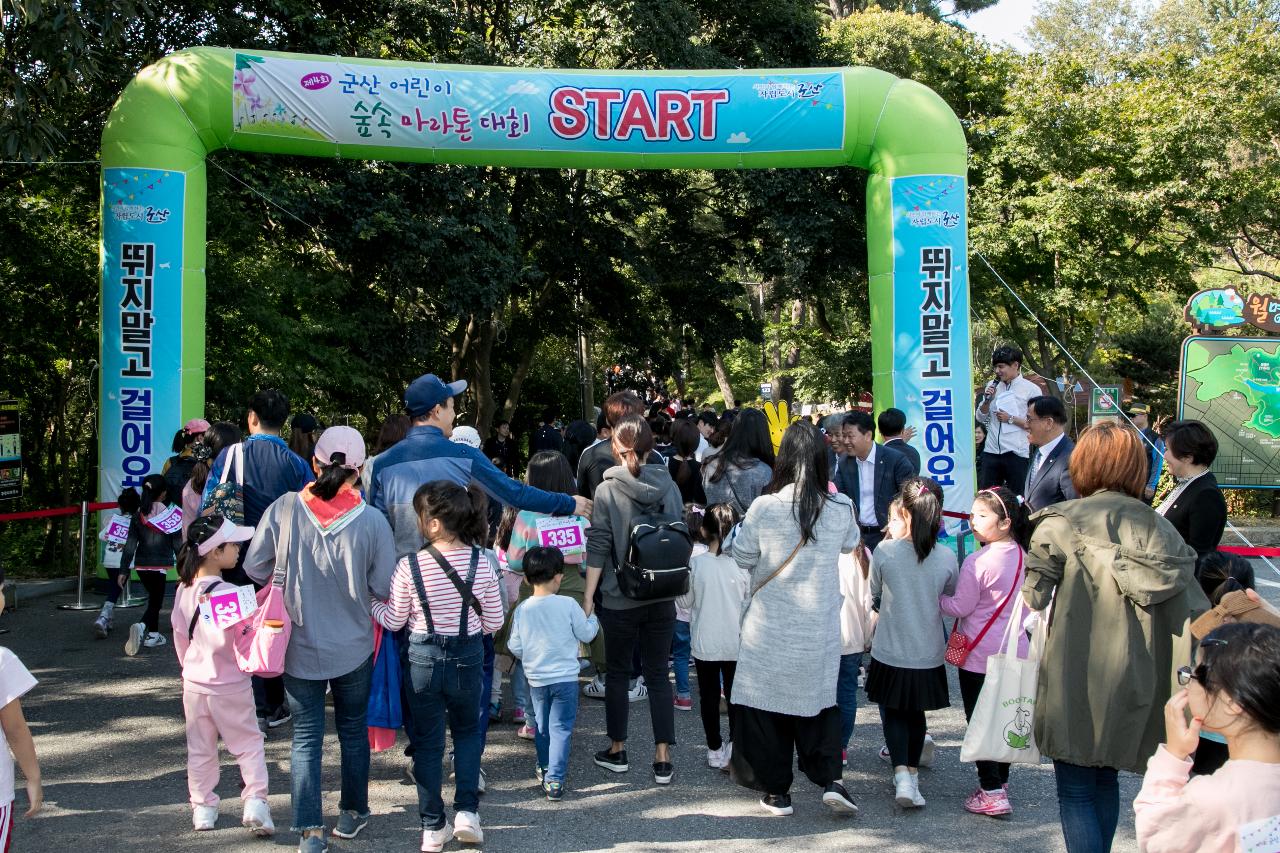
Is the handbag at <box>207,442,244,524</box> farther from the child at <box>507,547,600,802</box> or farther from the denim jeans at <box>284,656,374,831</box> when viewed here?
the child at <box>507,547,600,802</box>

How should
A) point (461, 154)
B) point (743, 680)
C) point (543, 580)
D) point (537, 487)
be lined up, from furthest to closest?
point (461, 154) → point (537, 487) → point (543, 580) → point (743, 680)

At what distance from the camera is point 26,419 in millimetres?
13109

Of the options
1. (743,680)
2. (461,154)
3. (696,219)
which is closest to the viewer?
(743,680)

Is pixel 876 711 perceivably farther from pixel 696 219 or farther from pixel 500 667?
pixel 696 219

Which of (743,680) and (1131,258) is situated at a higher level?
(1131,258)

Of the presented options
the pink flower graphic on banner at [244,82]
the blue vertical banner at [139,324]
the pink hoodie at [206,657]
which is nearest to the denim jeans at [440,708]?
the pink hoodie at [206,657]

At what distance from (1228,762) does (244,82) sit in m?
10.00

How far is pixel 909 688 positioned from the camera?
4.85 m

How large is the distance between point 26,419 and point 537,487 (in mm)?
10180

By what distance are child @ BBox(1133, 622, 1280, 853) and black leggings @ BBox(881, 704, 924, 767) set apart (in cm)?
235

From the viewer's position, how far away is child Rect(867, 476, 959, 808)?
4859 millimetres

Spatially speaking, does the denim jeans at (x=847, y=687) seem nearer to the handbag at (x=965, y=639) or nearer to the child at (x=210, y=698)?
the handbag at (x=965, y=639)

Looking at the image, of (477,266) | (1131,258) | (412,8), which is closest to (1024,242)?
(1131,258)

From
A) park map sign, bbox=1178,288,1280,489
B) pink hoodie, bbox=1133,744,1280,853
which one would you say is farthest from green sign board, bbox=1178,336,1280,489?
pink hoodie, bbox=1133,744,1280,853
